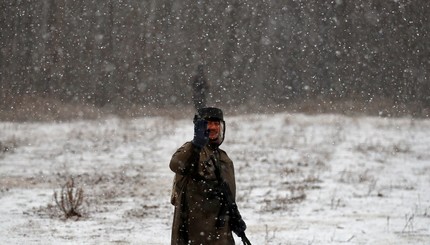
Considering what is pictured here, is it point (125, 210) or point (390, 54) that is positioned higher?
point (390, 54)

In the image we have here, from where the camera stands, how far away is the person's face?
4.05 m

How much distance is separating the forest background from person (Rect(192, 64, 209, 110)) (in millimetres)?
579

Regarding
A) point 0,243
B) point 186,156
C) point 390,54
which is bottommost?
point 0,243

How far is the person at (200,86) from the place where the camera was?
110 feet

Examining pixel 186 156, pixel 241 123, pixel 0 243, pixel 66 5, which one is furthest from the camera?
pixel 66 5

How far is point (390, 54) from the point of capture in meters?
39.3

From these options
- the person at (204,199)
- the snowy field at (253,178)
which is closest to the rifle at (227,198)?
the person at (204,199)

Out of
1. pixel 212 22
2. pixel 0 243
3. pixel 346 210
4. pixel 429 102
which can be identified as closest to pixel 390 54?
pixel 429 102

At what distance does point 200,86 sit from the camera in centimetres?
3656

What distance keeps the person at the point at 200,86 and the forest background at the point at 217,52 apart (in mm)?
579

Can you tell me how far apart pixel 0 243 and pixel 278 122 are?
1699cm

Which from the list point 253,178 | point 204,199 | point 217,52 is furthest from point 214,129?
point 217,52

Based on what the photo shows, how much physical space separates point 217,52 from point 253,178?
31.6m

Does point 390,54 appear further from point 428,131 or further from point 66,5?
point 66,5
